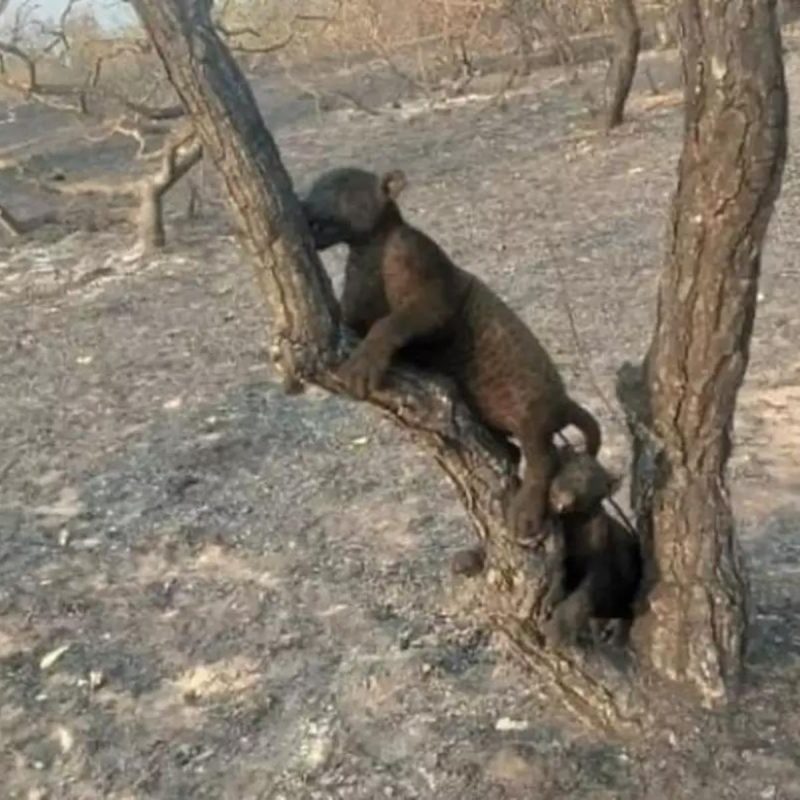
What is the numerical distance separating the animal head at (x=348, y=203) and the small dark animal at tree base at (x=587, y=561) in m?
0.72

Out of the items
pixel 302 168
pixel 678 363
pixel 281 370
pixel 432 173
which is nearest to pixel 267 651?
pixel 281 370

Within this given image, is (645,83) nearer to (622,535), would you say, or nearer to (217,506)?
(217,506)

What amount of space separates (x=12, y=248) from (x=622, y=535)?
26.9 feet

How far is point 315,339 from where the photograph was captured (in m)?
3.18

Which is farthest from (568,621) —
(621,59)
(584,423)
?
(621,59)

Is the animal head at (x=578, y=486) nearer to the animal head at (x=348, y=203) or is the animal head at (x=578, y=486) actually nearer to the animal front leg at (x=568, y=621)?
the animal front leg at (x=568, y=621)

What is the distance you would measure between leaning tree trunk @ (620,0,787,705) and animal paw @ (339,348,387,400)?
2.01 ft

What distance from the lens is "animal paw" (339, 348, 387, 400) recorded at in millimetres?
3178

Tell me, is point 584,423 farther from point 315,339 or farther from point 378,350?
point 315,339

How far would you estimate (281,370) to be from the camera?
10.8 feet

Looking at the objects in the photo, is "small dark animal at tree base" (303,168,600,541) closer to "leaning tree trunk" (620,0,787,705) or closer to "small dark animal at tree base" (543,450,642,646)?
"small dark animal at tree base" (543,450,642,646)

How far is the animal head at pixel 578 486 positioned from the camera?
345cm

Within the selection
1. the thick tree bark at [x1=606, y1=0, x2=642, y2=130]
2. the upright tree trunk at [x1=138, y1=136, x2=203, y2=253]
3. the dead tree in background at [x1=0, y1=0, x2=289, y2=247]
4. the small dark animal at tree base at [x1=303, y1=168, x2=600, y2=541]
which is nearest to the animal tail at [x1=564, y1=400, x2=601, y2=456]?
the small dark animal at tree base at [x1=303, y1=168, x2=600, y2=541]

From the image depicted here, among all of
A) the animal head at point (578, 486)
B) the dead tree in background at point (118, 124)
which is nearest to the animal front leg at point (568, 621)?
the animal head at point (578, 486)
